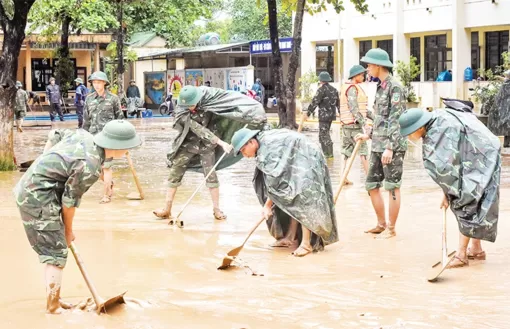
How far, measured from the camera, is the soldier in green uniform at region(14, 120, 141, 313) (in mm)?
6066

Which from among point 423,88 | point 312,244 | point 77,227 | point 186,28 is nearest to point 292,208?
point 312,244

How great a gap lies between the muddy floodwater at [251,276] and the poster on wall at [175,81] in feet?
89.2

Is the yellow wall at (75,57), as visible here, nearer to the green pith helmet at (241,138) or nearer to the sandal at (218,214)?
the sandal at (218,214)

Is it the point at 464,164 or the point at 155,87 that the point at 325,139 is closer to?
the point at 464,164

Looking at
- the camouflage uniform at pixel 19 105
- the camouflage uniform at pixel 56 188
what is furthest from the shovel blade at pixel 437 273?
the camouflage uniform at pixel 19 105

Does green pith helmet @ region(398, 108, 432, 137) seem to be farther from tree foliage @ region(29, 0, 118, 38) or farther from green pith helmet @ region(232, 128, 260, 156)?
tree foliage @ region(29, 0, 118, 38)

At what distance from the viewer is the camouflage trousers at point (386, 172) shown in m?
8.88

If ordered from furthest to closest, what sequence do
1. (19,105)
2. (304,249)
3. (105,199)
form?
(19,105) → (105,199) → (304,249)

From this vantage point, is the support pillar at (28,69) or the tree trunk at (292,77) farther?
the support pillar at (28,69)

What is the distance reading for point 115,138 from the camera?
6254 millimetres

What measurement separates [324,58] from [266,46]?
5.97 meters

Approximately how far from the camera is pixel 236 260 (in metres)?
7.93

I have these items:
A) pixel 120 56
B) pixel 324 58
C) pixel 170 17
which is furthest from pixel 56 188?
pixel 170 17

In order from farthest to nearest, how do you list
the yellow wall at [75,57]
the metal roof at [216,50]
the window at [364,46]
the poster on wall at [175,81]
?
the yellow wall at [75,57] → the poster on wall at [175,81] → the metal roof at [216,50] → the window at [364,46]
